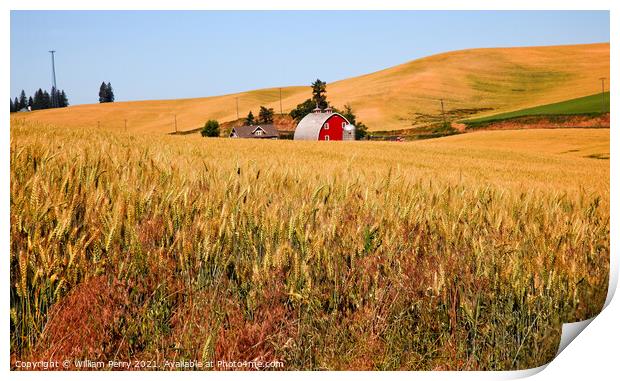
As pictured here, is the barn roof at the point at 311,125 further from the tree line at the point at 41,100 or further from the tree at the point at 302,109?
the tree line at the point at 41,100

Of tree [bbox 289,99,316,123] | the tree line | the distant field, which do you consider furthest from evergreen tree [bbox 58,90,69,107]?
the distant field

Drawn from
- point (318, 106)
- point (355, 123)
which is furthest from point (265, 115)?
point (355, 123)

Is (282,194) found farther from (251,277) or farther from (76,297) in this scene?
(76,297)

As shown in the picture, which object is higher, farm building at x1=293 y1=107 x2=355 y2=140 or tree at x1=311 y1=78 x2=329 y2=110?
tree at x1=311 y1=78 x2=329 y2=110

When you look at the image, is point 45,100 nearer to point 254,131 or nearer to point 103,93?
point 103,93

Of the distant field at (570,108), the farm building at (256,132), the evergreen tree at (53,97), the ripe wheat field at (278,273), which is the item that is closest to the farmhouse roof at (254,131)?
the farm building at (256,132)

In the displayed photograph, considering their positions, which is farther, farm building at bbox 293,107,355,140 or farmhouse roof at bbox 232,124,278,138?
farmhouse roof at bbox 232,124,278,138

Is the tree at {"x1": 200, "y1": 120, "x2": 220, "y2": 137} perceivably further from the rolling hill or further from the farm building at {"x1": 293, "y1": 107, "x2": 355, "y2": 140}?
the farm building at {"x1": 293, "y1": 107, "x2": 355, "y2": 140}
